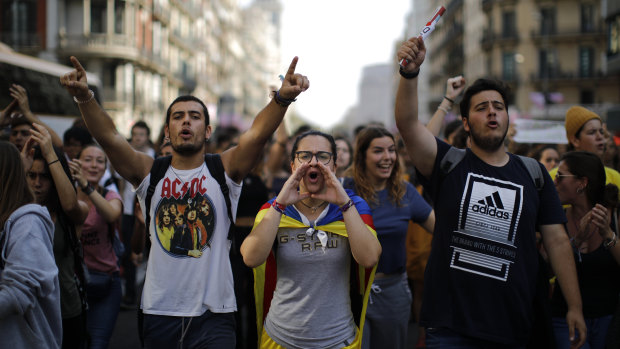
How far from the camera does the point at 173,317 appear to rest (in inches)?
135

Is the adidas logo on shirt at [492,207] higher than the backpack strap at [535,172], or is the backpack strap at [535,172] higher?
the backpack strap at [535,172]

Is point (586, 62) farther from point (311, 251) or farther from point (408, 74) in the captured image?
point (311, 251)

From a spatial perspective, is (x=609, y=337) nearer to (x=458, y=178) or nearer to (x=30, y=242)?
(x=458, y=178)

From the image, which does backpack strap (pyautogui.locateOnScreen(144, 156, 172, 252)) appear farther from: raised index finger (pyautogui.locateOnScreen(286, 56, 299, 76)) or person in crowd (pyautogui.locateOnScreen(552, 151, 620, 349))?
person in crowd (pyautogui.locateOnScreen(552, 151, 620, 349))

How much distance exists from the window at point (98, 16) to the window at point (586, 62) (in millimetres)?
36431

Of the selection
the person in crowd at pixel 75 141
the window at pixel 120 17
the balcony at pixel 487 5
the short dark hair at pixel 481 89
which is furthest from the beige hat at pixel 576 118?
the balcony at pixel 487 5

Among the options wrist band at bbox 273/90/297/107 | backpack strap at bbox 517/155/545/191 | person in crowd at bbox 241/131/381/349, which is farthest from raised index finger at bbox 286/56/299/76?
backpack strap at bbox 517/155/545/191

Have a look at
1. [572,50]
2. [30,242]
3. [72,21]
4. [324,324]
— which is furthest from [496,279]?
[572,50]

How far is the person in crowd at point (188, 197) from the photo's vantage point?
11.2 feet

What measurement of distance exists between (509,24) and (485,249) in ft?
164

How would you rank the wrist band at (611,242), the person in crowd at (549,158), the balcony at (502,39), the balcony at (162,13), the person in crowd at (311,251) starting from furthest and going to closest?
the balcony at (502,39), the balcony at (162,13), the person in crowd at (549,158), the wrist band at (611,242), the person in crowd at (311,251)

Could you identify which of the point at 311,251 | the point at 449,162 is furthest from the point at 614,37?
the point at 311,251

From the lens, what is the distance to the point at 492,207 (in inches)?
131

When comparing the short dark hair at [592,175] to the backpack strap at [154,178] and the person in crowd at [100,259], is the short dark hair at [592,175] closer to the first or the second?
the backpack strap at [154,178]
